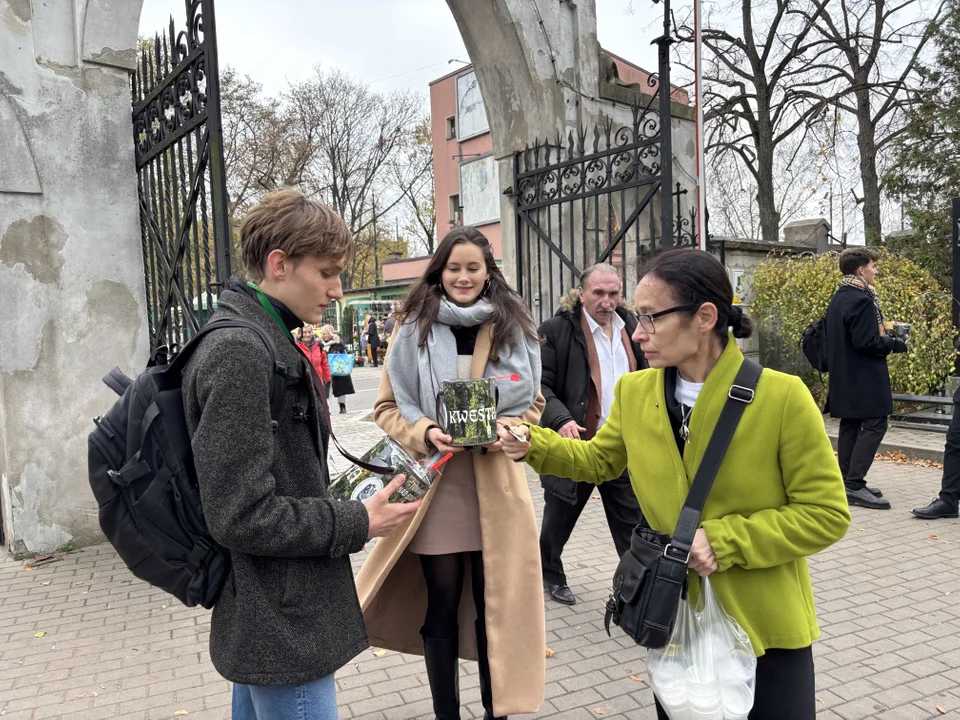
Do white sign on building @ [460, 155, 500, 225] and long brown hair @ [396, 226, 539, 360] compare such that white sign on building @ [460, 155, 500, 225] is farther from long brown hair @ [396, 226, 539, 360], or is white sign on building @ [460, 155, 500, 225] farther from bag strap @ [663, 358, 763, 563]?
bag strap @ [663, 358, 763, 563]

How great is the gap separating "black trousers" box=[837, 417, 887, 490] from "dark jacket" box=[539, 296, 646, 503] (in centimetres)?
313

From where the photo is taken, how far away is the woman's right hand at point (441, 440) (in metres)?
2.59

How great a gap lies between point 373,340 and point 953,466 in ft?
72.8

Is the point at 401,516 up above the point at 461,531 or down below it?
above

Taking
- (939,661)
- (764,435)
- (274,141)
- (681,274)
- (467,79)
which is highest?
(467,79)

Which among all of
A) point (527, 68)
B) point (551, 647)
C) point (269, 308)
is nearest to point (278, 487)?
point (269, 308)

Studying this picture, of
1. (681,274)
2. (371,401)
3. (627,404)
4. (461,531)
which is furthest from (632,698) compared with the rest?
(371,401)

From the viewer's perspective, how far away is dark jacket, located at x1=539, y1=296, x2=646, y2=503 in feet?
13.5

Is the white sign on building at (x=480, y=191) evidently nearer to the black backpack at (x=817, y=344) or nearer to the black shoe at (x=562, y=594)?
the black backpack at (x=817, y=344)

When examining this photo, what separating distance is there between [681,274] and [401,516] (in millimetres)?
969

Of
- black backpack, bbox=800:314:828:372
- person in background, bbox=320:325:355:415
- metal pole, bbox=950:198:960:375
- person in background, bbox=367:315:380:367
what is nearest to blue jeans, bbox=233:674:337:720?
black backpack, bbox=800:314:828:372

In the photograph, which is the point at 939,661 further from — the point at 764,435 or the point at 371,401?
the point at 371,401

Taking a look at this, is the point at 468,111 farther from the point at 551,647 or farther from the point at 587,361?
the point at 551,647

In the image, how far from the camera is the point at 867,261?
19.7 feet
